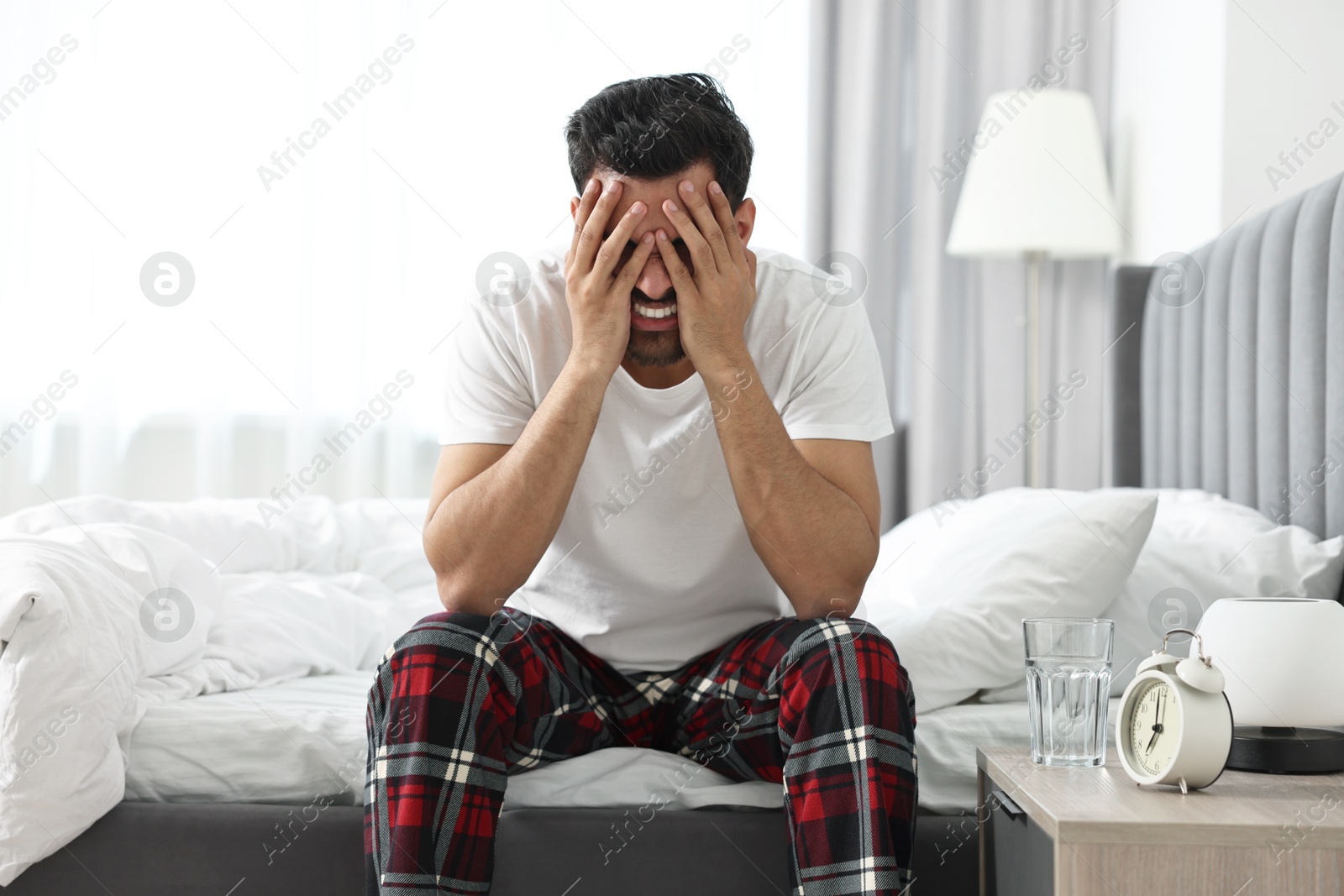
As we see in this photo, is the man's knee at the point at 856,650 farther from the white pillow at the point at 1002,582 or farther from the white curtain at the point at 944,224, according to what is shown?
the white curtain at the point at 944,224

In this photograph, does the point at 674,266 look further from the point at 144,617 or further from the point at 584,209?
the point at 144,617

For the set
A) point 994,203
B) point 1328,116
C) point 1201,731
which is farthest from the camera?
point 994,203

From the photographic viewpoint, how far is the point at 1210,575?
130 cm

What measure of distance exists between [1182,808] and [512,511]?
642 mm

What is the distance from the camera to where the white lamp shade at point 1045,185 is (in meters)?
2.20

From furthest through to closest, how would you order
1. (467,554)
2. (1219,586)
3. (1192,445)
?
(1192,445) < (1219,586) < (467,554)

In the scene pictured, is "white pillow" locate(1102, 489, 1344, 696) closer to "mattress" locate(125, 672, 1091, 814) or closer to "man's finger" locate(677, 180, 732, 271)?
"mattress" locate(125, 672, 1091, 814)

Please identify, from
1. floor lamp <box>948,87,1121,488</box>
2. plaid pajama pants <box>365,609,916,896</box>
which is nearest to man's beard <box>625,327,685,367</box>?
plaid pajama pants <box>365,609,916,896</box>

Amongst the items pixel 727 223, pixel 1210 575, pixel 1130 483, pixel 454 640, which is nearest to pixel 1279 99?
pixel 1130 483

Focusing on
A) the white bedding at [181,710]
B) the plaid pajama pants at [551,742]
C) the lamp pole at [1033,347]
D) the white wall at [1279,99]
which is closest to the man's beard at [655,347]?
the plaid pajama pants at [551,742]

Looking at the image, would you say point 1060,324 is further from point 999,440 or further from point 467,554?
point 467,554

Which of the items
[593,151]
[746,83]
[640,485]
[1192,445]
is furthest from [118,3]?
[1192,445]

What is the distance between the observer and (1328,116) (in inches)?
60.9

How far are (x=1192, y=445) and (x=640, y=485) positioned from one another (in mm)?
1071
